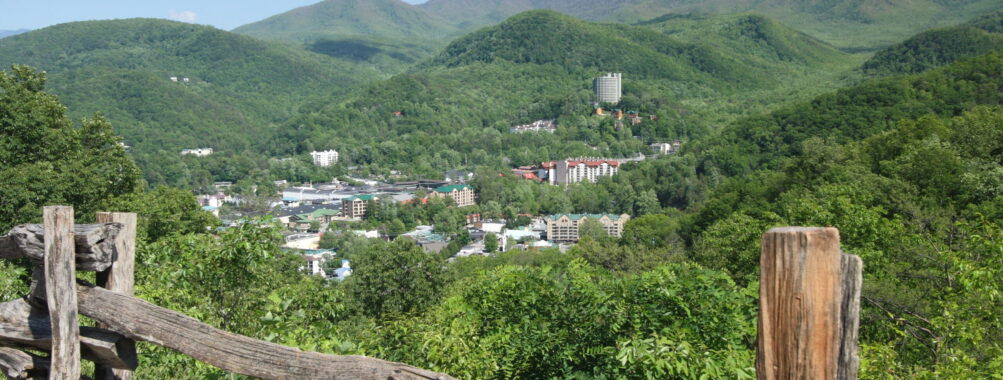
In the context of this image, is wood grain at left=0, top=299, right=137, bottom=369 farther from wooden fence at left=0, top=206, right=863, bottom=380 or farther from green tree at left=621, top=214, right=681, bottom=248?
green tree at left=621, top=214, right=681, bottom=248

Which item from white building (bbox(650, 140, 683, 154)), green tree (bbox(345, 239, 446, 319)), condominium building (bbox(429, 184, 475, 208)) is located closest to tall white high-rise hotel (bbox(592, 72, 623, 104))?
white building (bbox(650, 140, 683, 154))

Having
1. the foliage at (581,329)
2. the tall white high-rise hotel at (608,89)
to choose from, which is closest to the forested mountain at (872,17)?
the tall white high-rise hotel at (608,89)

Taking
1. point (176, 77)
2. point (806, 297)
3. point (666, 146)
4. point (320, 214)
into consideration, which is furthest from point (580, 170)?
point (176, 77)

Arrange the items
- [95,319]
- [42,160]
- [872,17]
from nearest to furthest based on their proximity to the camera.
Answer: [95,319] < [42,160] < [872,17]

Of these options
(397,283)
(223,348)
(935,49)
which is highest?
(935,49)

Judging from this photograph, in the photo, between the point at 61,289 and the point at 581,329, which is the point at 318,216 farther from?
the point at 61,289

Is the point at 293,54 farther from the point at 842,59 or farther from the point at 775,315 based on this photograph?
the point at 775,315

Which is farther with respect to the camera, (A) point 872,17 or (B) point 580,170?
(A) point 872,17
